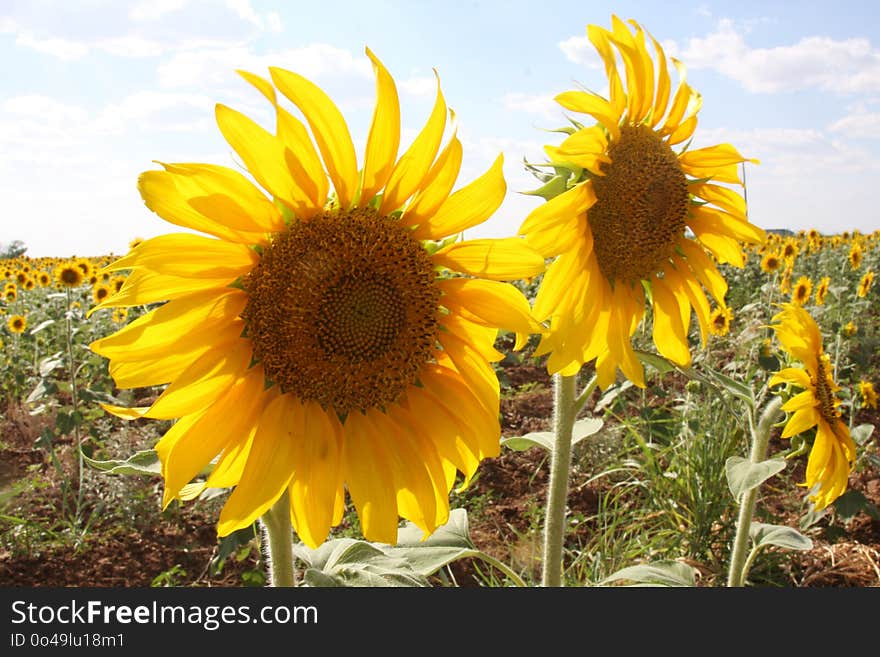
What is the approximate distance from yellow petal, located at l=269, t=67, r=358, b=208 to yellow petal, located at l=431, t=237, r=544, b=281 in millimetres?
235

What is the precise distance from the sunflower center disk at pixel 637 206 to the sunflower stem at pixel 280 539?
989 millimetres

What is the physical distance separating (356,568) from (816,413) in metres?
2.10

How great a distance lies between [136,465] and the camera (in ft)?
4.40

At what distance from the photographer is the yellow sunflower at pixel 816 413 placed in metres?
2.73

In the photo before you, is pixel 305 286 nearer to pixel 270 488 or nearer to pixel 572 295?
pixel 270 488

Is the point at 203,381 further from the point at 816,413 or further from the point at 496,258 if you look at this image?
the point at 816,413

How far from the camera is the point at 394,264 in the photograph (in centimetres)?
139

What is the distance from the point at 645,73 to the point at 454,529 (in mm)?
1300

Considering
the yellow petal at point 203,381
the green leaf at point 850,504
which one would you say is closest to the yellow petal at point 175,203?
the yellow petal at point 203,381

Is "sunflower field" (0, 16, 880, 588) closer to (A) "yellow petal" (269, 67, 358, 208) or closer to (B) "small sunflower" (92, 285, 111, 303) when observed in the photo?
(A) "yellow petal" (269, 67, 358, 208)

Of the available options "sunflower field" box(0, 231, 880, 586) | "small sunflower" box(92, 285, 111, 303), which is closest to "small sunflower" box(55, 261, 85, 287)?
"small sunflower" box(92, 285, 111, 303)

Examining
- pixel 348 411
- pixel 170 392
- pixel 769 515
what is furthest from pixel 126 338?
pixel 769 515

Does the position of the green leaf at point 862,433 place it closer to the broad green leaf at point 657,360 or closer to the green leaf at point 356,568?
the broad green leaf at point 657,360

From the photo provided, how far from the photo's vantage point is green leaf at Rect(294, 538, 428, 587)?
135 cm
